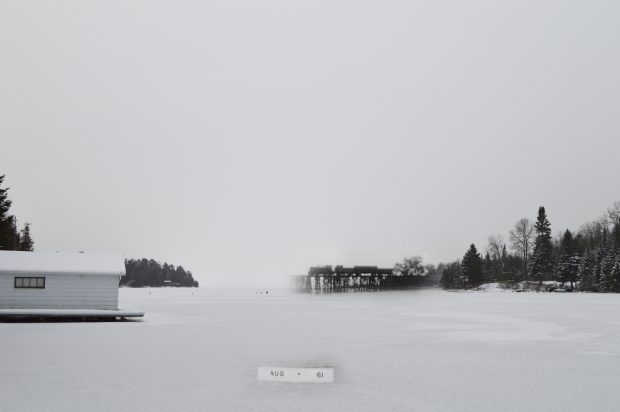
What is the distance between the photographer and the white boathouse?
3800 centimetres

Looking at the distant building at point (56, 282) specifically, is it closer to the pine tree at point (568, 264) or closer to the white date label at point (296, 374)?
the white date label at point (296, 374)

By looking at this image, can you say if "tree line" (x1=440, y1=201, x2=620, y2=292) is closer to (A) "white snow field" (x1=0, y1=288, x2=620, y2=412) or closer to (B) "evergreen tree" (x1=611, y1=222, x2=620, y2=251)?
Result: (B) "evergreen tree" (x1=611, y1=222, x2=620, y2=251)

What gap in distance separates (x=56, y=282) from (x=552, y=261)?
120 m

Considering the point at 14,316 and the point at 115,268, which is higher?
the point at 115,268

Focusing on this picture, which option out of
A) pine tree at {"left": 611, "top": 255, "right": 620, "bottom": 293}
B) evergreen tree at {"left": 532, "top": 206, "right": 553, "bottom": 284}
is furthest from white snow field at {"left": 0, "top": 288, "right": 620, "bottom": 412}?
evergreen tree at {"left": 532, "top": 206, "right": 553, "bottom": 284}

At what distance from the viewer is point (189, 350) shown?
22812 millimetres

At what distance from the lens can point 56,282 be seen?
3888 centimetres

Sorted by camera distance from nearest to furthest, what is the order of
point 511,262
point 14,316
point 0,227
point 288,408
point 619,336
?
point 288,408 → point 619,336 → point 14,316 → point 0,227 → point 511,262

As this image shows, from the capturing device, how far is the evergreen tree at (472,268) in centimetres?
15550

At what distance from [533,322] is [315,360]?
A: 22738mm

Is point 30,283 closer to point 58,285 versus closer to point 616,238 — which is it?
point 58,285

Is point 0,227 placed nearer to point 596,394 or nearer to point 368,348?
point 368,348

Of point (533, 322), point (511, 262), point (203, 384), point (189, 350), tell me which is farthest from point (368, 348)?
point (511, 262)

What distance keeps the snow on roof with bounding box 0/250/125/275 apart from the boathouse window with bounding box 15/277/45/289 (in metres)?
0.72
